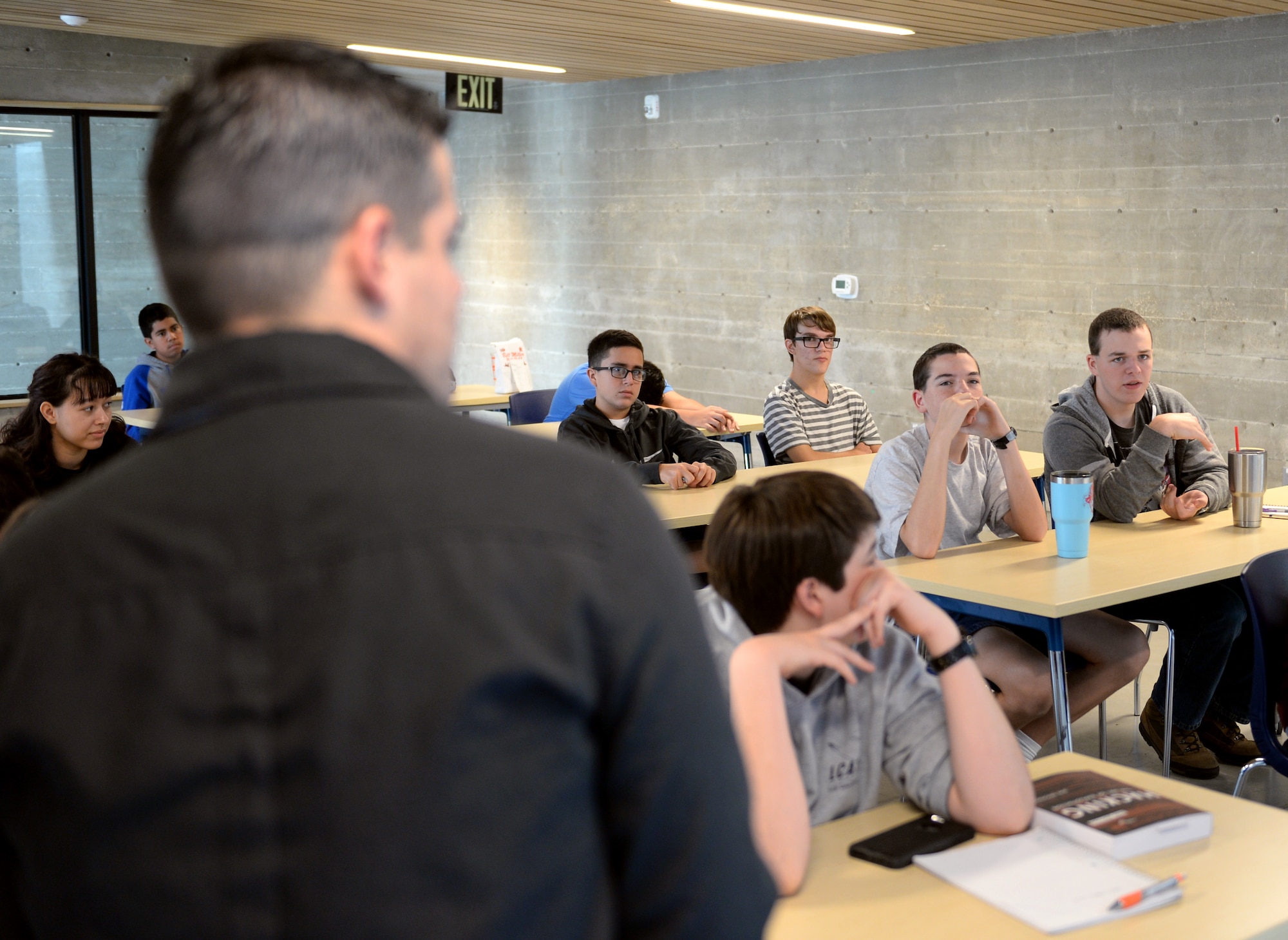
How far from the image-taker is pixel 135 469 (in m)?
0.68

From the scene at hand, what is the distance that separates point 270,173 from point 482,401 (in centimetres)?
649

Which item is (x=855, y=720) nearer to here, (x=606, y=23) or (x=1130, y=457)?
(x=1130, y=457)

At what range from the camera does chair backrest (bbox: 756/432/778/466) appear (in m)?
5.16

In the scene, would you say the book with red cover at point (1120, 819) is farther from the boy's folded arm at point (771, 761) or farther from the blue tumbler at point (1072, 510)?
the blue tumbler at point (1072, 510)

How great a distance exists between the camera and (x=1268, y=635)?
105 inches

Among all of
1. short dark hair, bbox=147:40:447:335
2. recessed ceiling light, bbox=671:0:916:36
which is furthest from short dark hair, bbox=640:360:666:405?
short dark hair, bbox=147:40:447:335

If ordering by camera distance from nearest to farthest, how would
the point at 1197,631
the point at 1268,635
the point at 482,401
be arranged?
1. the point at 1268,635
2. the point at 1197,631
3. the point at 482,401

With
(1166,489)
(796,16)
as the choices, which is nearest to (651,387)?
(796,16)

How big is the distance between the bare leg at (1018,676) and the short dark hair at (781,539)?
5.02 feet

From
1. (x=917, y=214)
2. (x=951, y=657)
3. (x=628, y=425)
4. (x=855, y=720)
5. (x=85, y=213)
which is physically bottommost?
(x=855, y=720)

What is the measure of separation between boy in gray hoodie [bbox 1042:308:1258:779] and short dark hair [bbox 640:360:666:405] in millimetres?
2507

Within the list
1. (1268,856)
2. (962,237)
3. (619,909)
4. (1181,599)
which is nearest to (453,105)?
(962,237)

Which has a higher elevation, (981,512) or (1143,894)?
(981,512)

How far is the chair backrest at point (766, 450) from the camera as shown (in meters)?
5.16
